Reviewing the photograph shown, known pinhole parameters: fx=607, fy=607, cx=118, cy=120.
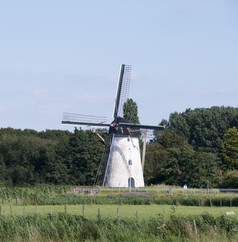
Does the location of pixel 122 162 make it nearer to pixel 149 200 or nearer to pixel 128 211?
pixel 149 200

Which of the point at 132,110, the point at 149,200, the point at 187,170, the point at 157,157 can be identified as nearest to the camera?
the point at 149,200

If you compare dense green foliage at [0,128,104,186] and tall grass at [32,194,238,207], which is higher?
dense green foliage at [0,128,104,186]

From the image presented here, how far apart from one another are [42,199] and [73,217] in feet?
66.7

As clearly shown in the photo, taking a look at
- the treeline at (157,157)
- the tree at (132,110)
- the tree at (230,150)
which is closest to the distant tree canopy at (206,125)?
the treeline at (157,157)

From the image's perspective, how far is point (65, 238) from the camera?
2452cm

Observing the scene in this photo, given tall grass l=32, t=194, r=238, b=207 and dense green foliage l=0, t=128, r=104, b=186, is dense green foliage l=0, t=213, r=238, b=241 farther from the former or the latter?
dense green foliage l=0, t=128, r=104, b=186

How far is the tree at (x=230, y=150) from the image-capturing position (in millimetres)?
69613

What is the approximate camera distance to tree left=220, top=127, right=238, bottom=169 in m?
69.6

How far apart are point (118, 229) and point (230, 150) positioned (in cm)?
4894

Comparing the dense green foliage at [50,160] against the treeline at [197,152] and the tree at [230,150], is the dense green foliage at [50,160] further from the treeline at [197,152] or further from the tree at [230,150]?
the tree at [230,150]

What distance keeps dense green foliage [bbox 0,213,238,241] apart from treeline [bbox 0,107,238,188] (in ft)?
102

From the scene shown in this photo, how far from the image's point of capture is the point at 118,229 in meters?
24.6

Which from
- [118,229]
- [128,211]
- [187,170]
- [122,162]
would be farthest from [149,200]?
[118,229]

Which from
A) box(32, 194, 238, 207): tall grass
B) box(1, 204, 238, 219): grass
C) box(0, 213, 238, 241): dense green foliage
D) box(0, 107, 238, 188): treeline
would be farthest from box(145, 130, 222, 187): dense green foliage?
box(0, 213, 238, 241): dense green foliage
